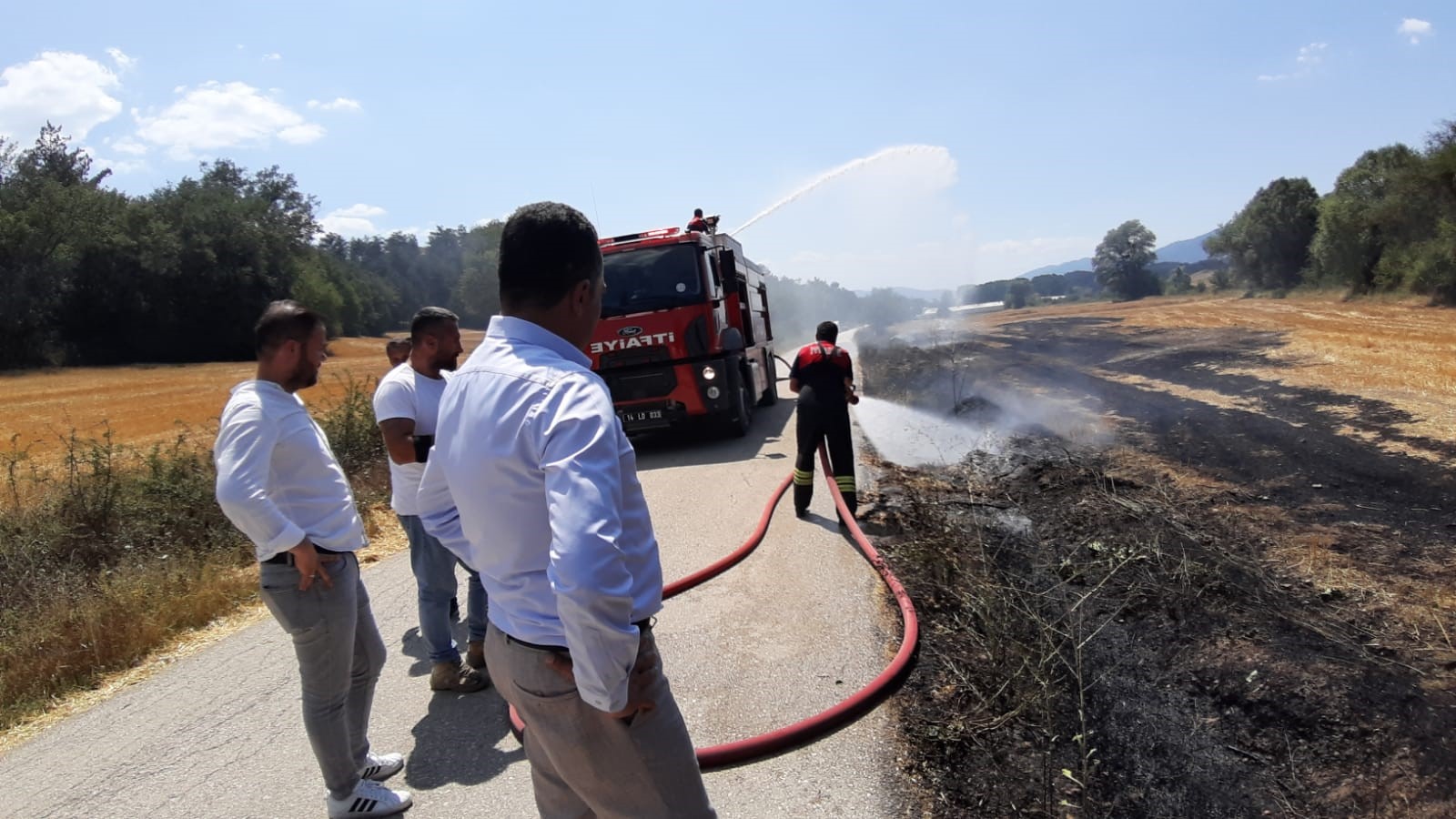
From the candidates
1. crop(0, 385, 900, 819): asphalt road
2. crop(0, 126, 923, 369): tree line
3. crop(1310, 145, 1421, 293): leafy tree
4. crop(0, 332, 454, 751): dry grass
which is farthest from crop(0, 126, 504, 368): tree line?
crop(1310, 145, 1421, 293): leafy tree

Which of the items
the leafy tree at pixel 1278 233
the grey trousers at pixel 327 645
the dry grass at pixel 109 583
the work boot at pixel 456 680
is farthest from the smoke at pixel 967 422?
the leafy tree at pixel 1278 233

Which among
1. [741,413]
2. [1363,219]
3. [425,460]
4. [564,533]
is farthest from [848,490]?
[1363,219]

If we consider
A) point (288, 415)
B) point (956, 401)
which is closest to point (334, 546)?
point (288, 415)

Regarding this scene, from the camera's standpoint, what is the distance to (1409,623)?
4.38m

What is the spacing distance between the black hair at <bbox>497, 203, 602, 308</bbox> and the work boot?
3.10 m

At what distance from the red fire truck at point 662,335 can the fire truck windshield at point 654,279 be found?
0.01 m

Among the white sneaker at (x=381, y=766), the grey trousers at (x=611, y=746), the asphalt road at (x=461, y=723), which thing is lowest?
the asphalt road at (x=461, y=723)

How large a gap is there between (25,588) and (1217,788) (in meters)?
7.45

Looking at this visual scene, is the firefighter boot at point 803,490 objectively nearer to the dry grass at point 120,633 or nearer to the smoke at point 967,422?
the smoke at point 967,422

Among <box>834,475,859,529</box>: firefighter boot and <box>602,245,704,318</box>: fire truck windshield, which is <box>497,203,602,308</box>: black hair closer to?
<box>834,475,859,529</box>: firefighter boot

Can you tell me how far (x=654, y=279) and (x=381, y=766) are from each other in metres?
8.48

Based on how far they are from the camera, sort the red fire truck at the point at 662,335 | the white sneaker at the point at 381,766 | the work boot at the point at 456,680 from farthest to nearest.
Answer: the red fire truck at the point at 662,335, the work boot at the point at 456,680, the white sneaker at the point at 381,766

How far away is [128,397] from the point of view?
102 ft

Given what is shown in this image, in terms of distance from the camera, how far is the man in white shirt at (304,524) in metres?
2.94
